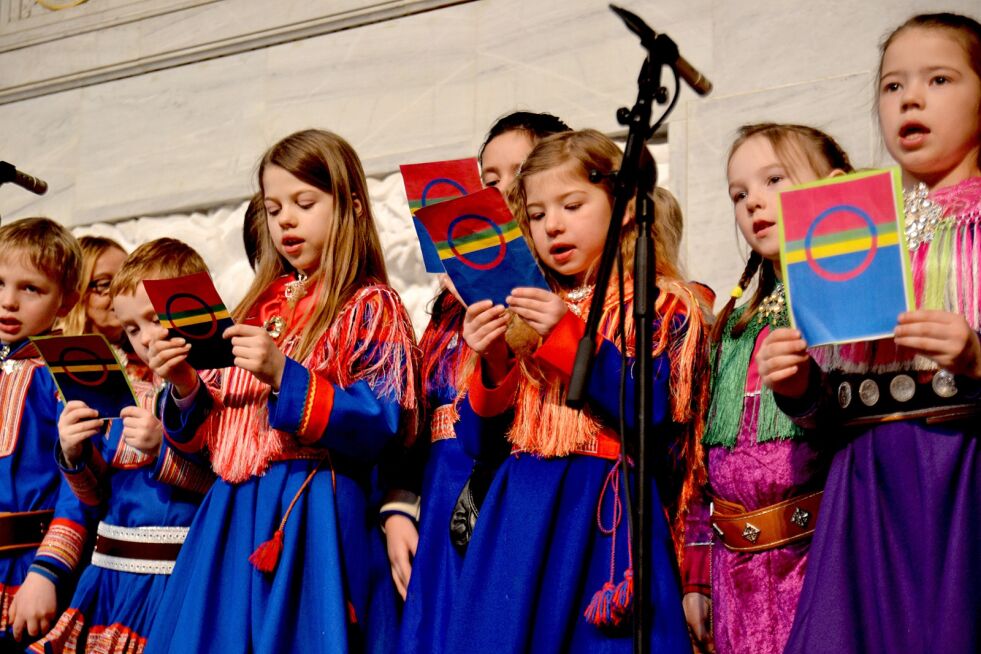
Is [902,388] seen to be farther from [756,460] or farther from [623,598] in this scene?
[623,598]

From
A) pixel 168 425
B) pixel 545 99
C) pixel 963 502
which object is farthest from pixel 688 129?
pixel 963 502

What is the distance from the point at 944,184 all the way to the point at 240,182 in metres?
2.97

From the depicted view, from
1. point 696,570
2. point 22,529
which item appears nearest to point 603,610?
point 696,570

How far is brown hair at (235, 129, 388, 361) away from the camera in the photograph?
9.48 feet

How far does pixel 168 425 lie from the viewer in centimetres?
289

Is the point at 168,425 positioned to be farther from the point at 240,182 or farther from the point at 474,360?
the point at 240,182

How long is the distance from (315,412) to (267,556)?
0.31 m

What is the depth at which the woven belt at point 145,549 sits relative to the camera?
10.0 feet

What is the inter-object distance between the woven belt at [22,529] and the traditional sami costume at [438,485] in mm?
1073

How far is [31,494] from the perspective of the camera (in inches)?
131

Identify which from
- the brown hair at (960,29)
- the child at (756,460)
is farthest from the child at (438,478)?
the brown hair at (960,29)

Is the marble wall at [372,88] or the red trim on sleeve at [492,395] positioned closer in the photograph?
the red trim on sleeve at [492,395]

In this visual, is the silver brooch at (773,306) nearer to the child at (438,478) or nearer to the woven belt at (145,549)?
the child at (438,478)

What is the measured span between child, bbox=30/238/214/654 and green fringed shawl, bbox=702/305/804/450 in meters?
1.24
